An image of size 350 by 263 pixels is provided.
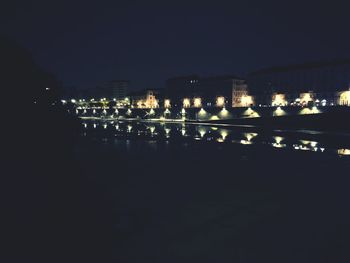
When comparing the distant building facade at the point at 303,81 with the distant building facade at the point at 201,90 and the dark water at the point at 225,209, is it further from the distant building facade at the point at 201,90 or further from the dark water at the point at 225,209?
the dark water at the point at 225,209

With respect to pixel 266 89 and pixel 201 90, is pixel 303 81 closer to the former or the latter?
pixel 266 89

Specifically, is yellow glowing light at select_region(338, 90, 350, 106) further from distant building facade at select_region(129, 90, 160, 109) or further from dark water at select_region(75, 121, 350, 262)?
distant building facade at select_region(129, 90, 160, 109)

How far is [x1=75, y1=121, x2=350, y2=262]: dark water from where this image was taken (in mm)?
7047

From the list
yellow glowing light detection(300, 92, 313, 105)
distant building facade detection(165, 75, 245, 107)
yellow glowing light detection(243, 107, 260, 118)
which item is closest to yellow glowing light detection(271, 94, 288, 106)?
yellow glowing light detection(300, 92, 313, 105)

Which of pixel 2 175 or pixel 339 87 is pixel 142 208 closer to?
pixel 2 175

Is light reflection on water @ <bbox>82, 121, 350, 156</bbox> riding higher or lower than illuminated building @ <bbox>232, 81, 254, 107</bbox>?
lower

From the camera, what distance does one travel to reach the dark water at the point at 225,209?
23.1 ft

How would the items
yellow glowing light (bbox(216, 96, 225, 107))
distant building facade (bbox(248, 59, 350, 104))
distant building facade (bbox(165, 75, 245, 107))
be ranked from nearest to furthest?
1. distant building facade (bbox(248, 59, 350, 104))
2. yellow glowing light (bbox(216, 96, 225, 107))
3. distant building facade (bbox(165, 75, 245, 107))

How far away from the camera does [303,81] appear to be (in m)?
78.8

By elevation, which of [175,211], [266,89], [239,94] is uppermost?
[266,89]

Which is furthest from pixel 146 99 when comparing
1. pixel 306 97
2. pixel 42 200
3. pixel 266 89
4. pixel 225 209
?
pixel 225 209

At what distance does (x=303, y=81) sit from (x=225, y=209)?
77.0 m

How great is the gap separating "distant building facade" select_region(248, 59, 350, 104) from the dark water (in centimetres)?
5805

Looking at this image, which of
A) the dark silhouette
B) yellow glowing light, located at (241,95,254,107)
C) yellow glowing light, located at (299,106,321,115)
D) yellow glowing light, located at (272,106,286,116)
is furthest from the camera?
yellow glowing light, located at (241,95,254,107)
